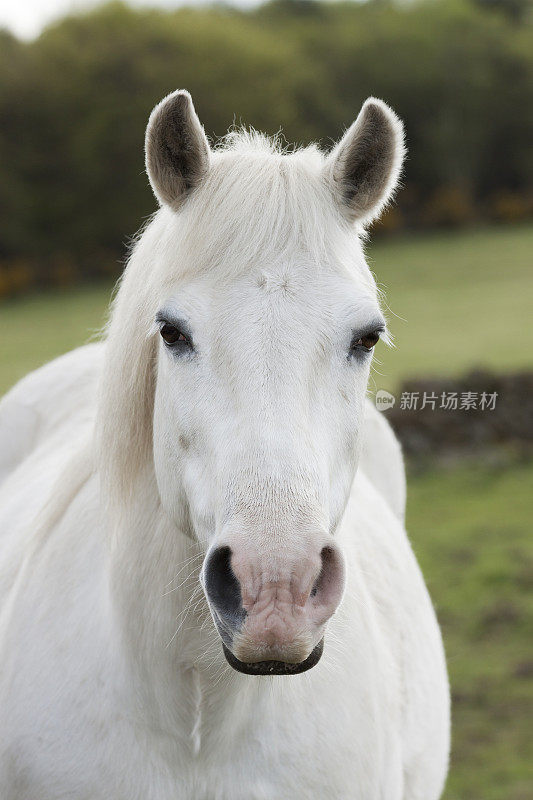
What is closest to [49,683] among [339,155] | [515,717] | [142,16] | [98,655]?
[98,655]

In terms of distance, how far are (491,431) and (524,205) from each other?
24.7 m

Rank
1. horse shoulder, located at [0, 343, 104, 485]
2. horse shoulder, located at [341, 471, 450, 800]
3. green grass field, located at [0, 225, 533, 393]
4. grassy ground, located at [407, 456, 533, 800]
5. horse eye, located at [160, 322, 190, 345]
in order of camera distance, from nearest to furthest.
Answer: horse eye, located at [160, 322, 190, 345]
horse shoulder, located at [341, 471, 450, 800]
horse shoulder, located at [0, 343, 104, 485]
grassy ground, located at [407, 456, 533, 800]
green grass field, located at [0, 225, 533, 393]

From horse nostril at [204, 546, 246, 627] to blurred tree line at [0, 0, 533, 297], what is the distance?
2775 centimetres

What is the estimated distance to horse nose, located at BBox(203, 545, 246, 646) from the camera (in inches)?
61.2

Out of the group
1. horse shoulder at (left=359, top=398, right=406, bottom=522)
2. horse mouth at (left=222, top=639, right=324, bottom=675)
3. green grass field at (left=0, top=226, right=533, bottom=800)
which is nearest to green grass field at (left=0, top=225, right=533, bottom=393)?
green grass field at (left=0, top=226, right=533, bottom=800)

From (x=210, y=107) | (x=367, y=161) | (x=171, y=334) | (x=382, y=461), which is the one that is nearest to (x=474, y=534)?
(x=382, y=461)

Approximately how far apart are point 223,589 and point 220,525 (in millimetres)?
118

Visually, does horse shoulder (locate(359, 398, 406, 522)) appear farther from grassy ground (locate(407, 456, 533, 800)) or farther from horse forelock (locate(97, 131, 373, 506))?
grassy ground (locate(407, 456, 533, 800))

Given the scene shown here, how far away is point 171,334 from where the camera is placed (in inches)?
71.7

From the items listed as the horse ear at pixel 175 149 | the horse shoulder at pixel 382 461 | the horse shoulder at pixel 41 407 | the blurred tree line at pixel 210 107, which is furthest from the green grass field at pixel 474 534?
the blurred tree line at pixel 210 107

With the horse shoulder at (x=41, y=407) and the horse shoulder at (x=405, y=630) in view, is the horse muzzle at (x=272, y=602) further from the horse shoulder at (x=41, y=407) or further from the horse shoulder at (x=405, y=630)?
the horse shoulder at (x=41, y=407)

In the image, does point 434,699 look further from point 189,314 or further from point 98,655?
point 189,314

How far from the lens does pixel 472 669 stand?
223 inches

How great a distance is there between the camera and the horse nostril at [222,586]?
156 cm
